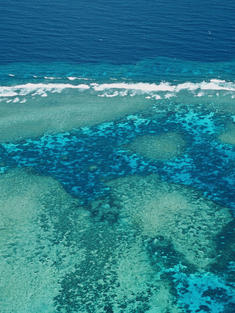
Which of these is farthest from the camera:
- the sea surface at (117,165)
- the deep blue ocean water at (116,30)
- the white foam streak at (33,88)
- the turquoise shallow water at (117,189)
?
the deep blue ocean water at (116,30)

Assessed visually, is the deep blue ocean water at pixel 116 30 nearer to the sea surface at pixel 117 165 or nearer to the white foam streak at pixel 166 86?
the sea surface at pixel 117 165

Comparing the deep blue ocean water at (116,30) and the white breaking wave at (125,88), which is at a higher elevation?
the deep blue ocean water at (116,30)

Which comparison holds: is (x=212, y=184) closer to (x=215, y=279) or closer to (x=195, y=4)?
(x=215, y=279)

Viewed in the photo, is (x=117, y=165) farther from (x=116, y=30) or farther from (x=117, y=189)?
(x=116, y=30)

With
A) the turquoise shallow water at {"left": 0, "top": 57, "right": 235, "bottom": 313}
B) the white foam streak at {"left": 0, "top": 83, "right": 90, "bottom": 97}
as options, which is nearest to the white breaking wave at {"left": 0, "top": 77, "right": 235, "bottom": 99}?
the white foam streak at {"left": 0, "top": 83, "right": 90, "bottom": 97}

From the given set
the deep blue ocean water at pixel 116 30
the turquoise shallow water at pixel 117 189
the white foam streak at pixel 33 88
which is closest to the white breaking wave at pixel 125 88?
the white foam streak at pixel 33 88

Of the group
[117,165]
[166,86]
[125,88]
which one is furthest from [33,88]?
[117,165]
